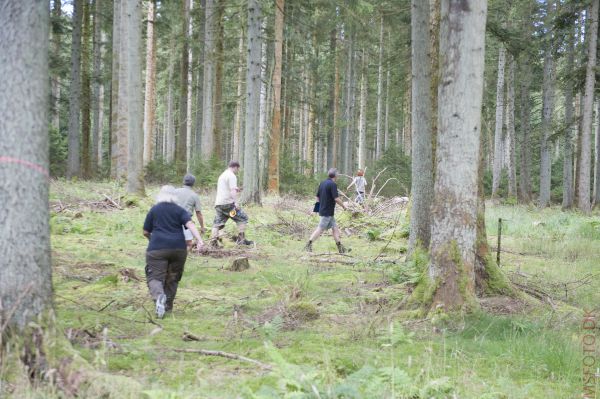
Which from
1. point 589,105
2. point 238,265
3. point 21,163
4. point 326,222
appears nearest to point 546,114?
point 589,105

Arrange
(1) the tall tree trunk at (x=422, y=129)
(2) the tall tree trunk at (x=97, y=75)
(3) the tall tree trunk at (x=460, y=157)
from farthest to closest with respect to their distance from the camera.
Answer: (2) the tall tree trunk at (x=97, y=75), (1) the tall tree trunk at (x=422, y=129), (3) the tall tree trunk at (x=460, y=157)

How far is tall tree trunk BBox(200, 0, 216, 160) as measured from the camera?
2311 cm

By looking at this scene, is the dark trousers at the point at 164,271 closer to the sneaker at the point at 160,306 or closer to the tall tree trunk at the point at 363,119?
the sneaker at the point at 160,306

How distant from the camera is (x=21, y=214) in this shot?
12.1 ft

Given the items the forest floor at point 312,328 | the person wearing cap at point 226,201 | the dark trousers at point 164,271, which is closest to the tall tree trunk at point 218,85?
the person wearing cap at point 226,201

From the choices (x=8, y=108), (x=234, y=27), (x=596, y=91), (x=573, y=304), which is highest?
(x=234, y=27)

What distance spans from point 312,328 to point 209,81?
2057 centimetres

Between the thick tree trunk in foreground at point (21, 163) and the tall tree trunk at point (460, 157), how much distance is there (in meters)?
3.98

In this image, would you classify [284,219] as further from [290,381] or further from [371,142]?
[371,142]

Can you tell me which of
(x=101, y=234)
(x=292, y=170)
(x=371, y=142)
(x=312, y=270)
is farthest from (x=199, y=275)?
(x=371, y=142)

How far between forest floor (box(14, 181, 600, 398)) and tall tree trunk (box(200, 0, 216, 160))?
42.9 feet

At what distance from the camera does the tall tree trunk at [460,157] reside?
5812 millimetres

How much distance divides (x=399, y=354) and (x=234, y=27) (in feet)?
90.0

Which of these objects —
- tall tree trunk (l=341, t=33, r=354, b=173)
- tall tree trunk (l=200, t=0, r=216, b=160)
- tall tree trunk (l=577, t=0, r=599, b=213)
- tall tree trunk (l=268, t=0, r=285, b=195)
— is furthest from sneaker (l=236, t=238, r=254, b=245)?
tall tree trunk (l=341, t=33, r=354, b=173)
